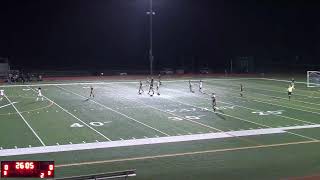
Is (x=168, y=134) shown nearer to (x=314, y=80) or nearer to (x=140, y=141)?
(x=140, y=141)

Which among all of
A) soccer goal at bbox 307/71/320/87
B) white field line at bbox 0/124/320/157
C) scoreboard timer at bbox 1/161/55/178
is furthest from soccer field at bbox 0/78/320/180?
soccer goal at bbox 307/71/320/87

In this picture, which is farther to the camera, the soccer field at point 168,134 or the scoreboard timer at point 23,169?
the soccer field at point 168,134

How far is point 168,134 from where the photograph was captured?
21.0m

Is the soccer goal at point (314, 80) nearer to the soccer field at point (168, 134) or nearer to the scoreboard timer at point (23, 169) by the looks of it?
the soccer field at point (168, 134)

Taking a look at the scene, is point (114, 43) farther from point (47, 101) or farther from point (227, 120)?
point (227, 120)

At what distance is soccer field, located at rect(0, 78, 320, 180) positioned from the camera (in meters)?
15.7

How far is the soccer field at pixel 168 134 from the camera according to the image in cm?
1570

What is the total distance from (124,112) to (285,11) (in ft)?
173

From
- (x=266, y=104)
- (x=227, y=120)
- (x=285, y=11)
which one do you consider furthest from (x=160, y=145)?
(x=285, y=11)

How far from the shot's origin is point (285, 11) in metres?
74.2

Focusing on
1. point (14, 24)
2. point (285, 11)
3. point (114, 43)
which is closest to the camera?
point (14, 24)

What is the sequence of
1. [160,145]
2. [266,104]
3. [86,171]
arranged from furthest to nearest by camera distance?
[266,104]
[160,145]
[86,171]

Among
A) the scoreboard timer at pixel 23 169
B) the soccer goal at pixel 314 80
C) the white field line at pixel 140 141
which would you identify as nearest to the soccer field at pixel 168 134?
the white field line at pixel 140 141

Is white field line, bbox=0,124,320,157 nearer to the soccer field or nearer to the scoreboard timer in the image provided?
the soccer field
